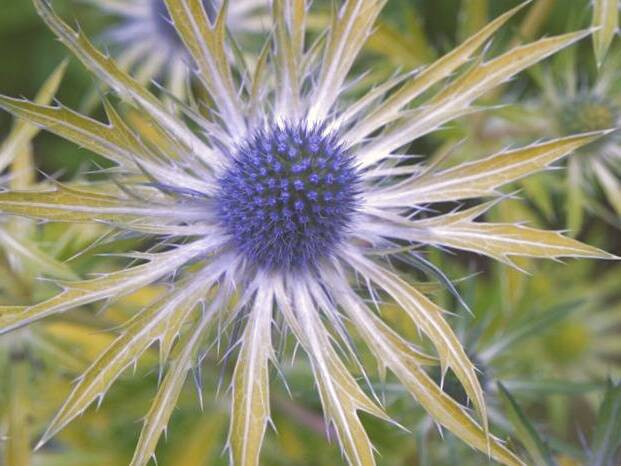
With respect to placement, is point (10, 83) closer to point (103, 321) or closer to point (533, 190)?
point (103, 321)

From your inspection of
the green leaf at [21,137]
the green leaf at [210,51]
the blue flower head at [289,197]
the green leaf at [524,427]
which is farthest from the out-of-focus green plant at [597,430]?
the green leaf at [21,137]

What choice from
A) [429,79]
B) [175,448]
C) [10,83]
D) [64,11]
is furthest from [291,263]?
[10,83]

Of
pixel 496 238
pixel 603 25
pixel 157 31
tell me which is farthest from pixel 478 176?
pixel 157 31

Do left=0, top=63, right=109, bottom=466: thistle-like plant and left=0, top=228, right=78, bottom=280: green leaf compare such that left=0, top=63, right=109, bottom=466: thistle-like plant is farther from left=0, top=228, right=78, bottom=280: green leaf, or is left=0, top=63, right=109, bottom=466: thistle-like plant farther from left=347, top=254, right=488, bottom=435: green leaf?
left=347, top=254, right=488, bottom=435: green leaf

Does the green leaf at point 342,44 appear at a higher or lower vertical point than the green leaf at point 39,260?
higher

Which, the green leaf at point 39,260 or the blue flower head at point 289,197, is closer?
the blue flower head at point 289,197

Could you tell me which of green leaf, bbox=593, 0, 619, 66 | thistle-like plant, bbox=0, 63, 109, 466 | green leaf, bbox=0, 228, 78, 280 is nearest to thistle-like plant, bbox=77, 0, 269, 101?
thistle-like plant, bbox=0, 63, 109, 466

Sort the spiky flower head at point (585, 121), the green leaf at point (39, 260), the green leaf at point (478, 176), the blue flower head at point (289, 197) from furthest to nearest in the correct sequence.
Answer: the spiky flower head at point (585, 121) → the green leaf at point (39, 260) → the blue flower head at point (289, 197) → the green leaf at point (478, 176)

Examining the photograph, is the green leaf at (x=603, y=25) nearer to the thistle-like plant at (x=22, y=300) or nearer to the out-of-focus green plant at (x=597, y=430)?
the out-of-focus green plant at (x=597, y=430)
